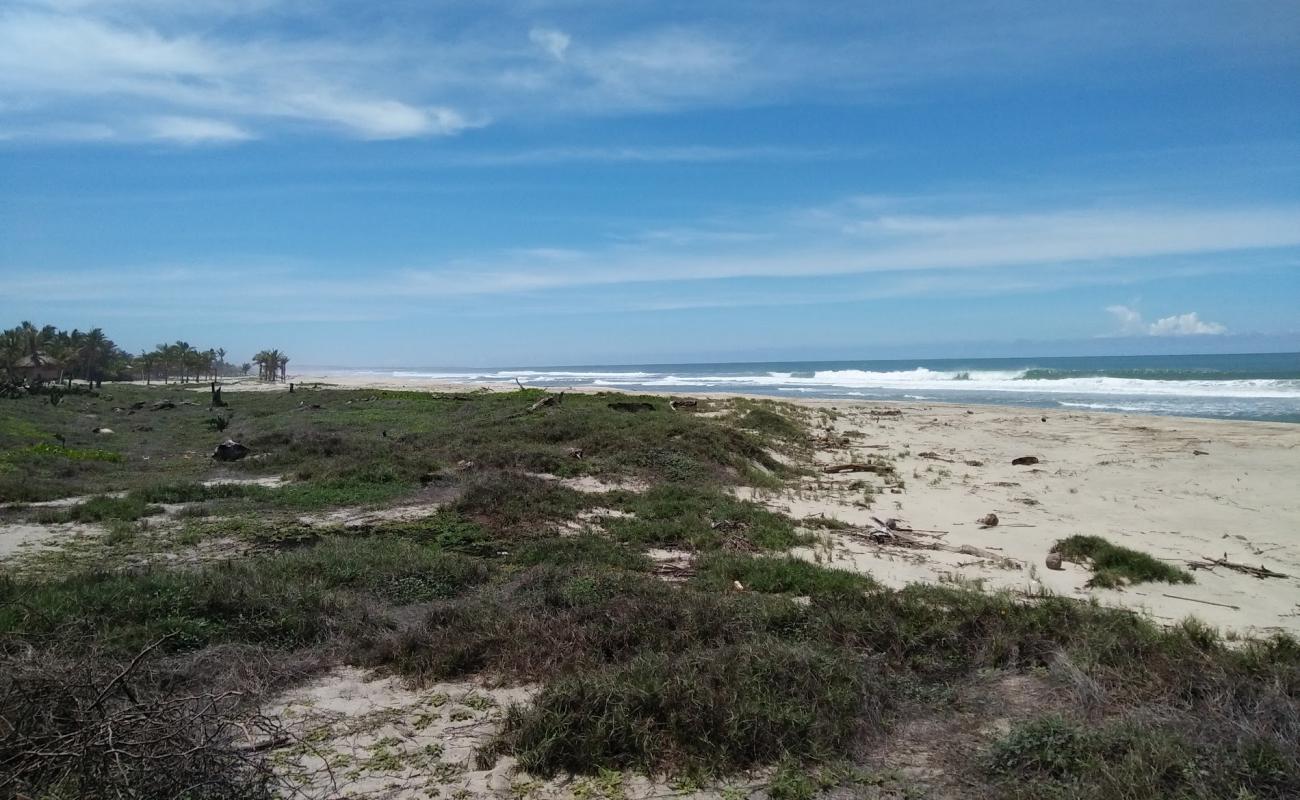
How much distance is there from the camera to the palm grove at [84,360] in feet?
173

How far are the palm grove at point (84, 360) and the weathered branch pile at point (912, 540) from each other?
5157 centimetres

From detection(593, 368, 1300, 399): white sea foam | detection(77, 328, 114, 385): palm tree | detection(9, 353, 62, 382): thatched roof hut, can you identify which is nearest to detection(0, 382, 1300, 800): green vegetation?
detection(593, 368, 1300, 399): white sea foam

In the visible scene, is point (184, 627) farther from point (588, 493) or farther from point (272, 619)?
point (588, 493)

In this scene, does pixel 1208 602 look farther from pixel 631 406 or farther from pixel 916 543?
pixel 631 406

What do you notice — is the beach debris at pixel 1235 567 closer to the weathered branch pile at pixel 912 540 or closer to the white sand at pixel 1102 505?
the white sand at pixel 1102 505

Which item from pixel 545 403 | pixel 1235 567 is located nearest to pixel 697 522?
pixel 1235 567

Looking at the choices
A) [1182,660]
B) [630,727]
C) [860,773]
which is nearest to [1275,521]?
[1182,660]

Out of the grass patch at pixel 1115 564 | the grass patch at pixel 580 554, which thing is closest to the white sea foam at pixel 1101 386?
the grass patch at pixel 1115 564

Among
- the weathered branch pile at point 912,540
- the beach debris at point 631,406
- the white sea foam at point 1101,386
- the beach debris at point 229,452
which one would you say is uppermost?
the white sea foam at point 1101,386

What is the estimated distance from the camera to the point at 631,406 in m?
25.4

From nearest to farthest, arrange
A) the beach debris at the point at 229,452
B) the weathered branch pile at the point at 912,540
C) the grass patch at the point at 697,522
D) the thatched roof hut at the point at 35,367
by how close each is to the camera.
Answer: the weathered branch pile at the point at 912,540, the grass patch at the point at 697,522, the beach debris at the point at 229,452, the thatched roof hut at the point at 35,367

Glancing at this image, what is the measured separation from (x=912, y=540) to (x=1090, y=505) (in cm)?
506

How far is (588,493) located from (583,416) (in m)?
8.00

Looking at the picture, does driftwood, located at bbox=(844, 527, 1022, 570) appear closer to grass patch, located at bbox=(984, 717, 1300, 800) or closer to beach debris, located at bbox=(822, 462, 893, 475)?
grass patch, located at bbox=(984, 717, 1300, 800)
